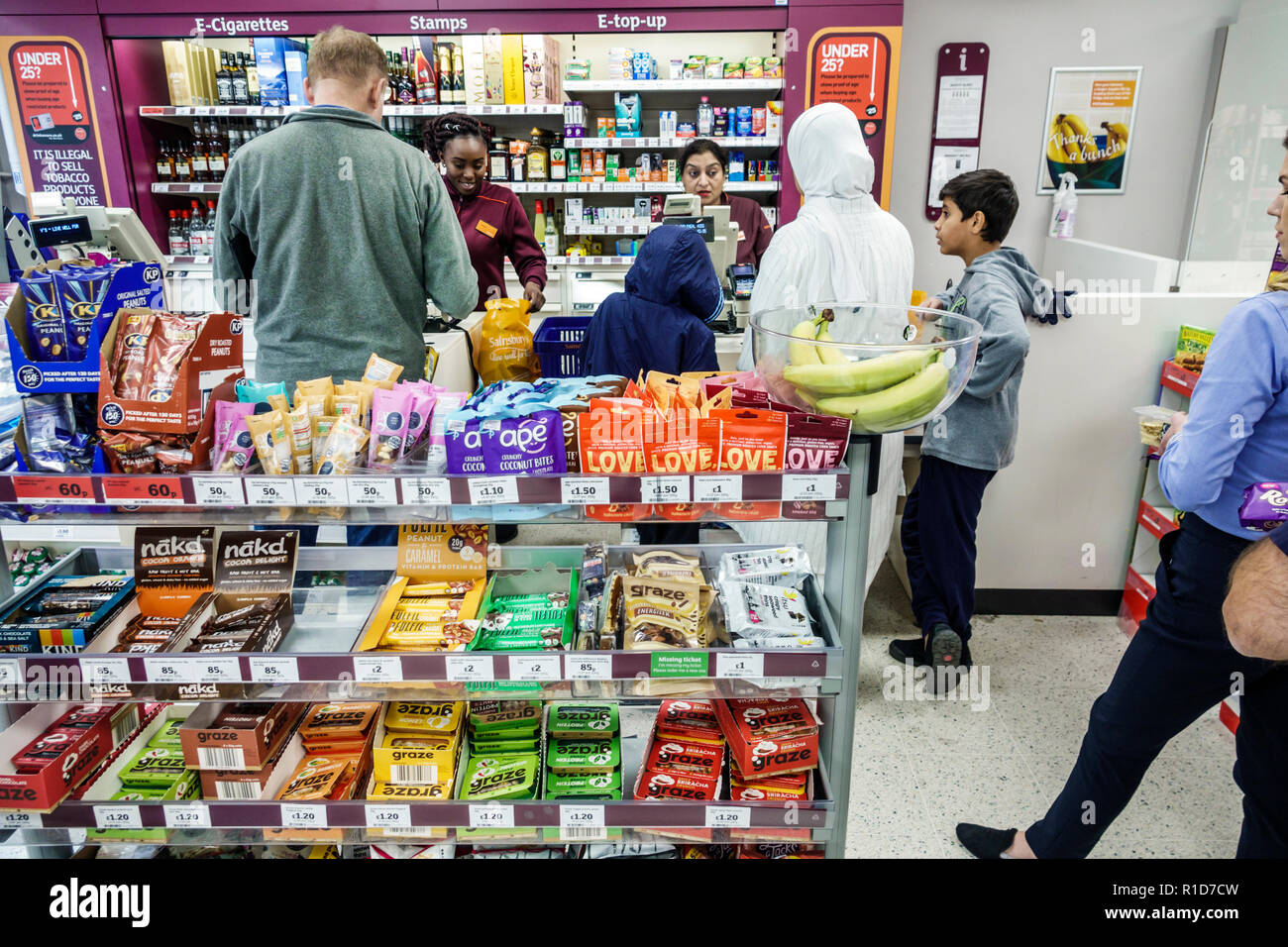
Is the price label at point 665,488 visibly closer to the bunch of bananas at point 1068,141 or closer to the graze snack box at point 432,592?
the graze snack box at point 432,592

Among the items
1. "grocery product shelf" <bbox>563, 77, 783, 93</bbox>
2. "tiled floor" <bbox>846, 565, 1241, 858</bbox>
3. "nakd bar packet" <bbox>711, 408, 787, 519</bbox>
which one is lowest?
"tiled floor" <bbox>846, 565, 1241, 858</bbox>

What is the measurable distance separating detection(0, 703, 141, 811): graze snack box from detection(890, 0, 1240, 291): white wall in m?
5.94

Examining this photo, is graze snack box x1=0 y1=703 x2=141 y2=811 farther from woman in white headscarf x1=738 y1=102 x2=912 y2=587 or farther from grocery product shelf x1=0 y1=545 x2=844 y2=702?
woman in white headscarf x1=738 y1=102 x2=912 y2=587

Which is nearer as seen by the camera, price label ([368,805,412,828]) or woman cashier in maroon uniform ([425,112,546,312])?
price label ([368,805,412,828])

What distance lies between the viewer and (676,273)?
2811 millimetres

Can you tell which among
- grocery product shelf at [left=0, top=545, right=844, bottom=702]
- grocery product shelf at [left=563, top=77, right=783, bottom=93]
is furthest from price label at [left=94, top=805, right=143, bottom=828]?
grocery product shelf at [left=563, top=77, right=783, bottom=93]

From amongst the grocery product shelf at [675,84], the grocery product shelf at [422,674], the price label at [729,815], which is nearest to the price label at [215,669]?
the grocery product shelf at [422,674]

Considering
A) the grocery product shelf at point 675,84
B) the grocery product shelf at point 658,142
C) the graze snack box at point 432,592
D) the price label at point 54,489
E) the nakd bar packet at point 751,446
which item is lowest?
the graze snack box at point 432,592

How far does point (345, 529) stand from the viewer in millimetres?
2256

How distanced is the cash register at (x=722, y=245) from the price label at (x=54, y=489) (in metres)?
2.52

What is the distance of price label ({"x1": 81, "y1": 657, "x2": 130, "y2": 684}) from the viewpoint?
1.49m

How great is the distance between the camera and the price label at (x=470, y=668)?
1.47 meters

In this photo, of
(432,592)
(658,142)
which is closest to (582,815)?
(432,592)
